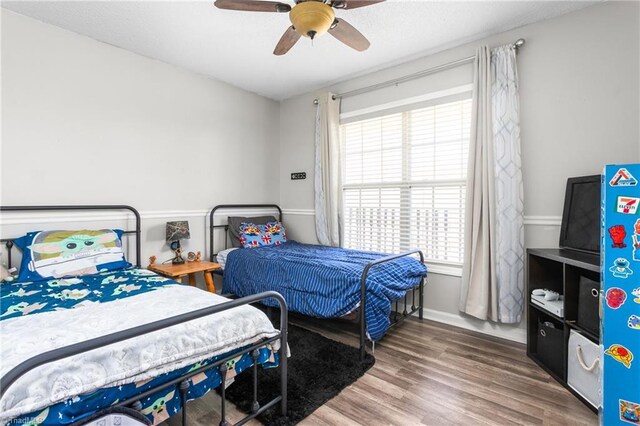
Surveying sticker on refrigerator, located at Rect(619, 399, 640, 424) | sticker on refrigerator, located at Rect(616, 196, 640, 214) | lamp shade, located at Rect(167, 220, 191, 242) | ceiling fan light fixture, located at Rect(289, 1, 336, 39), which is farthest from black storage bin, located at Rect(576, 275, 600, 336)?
lamp shade, located at Rect(167, 220, 191, 242)

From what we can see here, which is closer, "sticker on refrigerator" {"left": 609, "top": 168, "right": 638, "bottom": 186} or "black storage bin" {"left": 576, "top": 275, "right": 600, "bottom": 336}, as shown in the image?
"sticker on refrigerator" {"left": 609, "top": 168, "right": 638, "bottom": 186}

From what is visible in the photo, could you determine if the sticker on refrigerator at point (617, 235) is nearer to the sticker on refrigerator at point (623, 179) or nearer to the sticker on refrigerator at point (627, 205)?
the sticker on refrigerator at point (627, 205)

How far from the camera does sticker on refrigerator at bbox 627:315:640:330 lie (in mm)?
1470

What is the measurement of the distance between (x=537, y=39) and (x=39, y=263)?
404 centimetres

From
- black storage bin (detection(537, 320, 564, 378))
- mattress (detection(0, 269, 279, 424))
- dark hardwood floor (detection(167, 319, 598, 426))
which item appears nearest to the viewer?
mattress (detection(0, 269, 279, 424))

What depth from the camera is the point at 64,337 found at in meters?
1.25

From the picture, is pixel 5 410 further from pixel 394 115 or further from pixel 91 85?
pixel 394 115

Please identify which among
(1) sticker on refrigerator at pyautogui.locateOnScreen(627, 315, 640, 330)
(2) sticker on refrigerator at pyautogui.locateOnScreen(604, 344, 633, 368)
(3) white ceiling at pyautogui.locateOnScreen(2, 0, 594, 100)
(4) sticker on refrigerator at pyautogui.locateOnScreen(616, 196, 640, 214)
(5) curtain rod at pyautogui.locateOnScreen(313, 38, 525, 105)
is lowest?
(2) sticker on refrigerator at pyautogui.locateOnScreen(604, 344, 633, 368)

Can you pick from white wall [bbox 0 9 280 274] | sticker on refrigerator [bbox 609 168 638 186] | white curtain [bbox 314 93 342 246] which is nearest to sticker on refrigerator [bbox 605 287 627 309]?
sticker on refrigerator [bbox 609 168 638 186]

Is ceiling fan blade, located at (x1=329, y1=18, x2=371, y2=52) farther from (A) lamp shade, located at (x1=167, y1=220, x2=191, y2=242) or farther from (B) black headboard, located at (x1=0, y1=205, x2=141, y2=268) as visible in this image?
(B) black headboard, located at (x1=0, y1=205, x2=141, y2=268)

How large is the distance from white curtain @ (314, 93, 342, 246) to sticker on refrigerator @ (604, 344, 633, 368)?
2.48 meters

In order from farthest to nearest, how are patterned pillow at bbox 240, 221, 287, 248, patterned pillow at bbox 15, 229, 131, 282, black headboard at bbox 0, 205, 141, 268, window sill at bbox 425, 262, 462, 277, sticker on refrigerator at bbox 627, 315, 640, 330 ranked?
1. patterned pillow at bbox 240, 221, 287, 248
2. window sill at bbox 425, 262, 462, 277
3. black headboard at bbox 0, 205, 141, 268
4. patterned pillow at bbox 15, 229, 131, 282
5. sticker on refrigerator at bbox 627, 315, 640, 330

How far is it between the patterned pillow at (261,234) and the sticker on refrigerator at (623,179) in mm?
2968

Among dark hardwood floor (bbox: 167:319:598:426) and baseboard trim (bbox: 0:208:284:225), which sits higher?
baseboard trim (bbox: 0:208:284:225)
